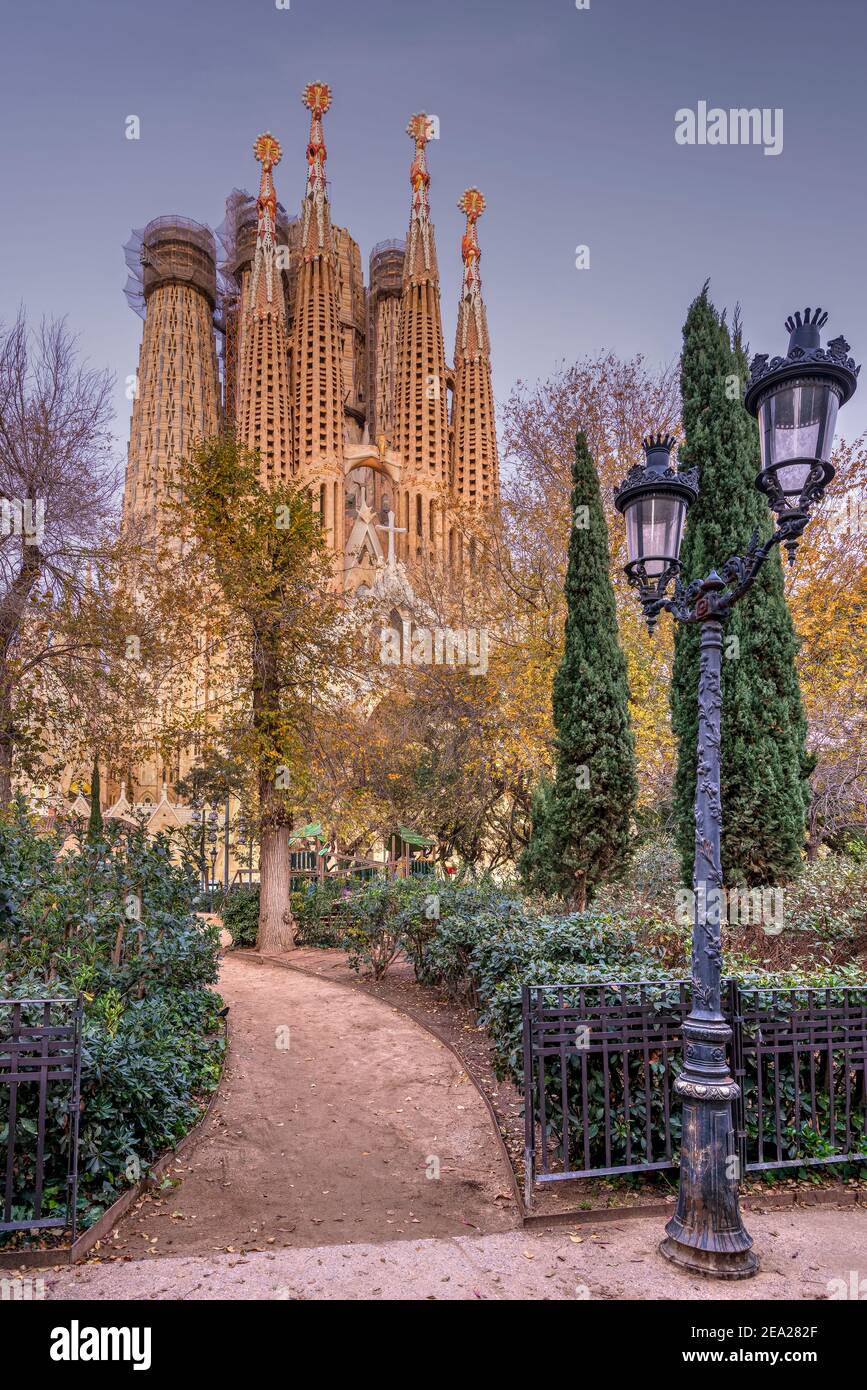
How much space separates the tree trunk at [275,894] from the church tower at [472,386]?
4211cm

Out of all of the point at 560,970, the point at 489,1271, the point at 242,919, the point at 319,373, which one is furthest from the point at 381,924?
the point at 319,373

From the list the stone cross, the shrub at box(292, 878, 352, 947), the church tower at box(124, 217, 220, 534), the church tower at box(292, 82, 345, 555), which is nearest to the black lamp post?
the shrub at box(292, 878, 352, 947)

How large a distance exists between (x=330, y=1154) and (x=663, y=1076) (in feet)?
8.64

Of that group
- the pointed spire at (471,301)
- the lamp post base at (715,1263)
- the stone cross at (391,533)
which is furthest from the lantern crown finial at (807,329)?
the pointed spire at (471,301)

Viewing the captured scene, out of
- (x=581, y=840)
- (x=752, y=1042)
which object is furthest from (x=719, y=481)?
(x=752, y=1042)

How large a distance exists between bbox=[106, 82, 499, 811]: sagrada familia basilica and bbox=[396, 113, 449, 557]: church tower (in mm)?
95

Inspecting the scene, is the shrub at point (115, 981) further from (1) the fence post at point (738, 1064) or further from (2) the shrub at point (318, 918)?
(2) the shrub at point (318, 918)

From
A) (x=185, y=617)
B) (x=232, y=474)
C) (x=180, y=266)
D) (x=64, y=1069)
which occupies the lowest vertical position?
(x=64, y=1069)

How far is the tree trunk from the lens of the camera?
1523 cm

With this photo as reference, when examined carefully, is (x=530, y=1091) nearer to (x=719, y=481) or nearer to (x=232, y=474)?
(x=719, y=481)

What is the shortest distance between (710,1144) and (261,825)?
39.8 ft

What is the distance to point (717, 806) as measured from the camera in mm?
4352

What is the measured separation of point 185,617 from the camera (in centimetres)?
1422

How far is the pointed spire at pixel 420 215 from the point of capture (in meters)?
55.6
